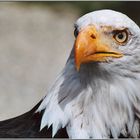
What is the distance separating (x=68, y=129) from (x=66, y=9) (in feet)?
16.6

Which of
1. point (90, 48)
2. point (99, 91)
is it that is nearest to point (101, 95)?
point (99, 91)

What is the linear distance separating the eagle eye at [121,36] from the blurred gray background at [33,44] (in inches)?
101

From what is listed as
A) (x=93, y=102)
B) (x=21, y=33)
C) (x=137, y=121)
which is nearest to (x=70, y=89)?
(x=93, y=102)

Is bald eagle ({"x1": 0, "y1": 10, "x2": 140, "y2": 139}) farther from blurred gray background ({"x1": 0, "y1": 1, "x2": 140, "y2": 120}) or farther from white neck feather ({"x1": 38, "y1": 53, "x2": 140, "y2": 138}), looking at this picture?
blurred gray background ({"x1": 0, "y1": 1, "x2": 140, "y2": 120})

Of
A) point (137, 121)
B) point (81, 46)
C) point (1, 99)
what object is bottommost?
point (1, 99)

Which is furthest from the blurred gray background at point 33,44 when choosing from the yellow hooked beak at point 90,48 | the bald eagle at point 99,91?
the yellow hooked beak at point 90,48

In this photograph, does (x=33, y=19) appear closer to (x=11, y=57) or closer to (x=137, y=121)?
(x=11, y=57)

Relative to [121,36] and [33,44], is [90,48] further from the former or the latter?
[33,44]

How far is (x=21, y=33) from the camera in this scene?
7.52 meters

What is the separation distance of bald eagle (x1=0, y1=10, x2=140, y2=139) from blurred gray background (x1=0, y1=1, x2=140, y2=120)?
2473 mm

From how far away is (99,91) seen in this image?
3053 mm

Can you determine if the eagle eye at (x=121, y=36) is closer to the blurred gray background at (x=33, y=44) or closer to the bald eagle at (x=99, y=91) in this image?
the bald eagle at (x=99, y=91)

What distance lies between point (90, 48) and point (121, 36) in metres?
0.18

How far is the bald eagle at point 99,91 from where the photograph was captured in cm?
297
